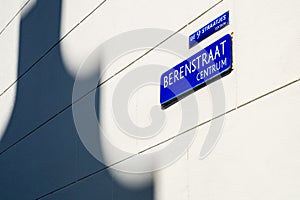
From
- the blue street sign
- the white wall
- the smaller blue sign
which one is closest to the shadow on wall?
the white wall

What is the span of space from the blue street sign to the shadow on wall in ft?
1.79

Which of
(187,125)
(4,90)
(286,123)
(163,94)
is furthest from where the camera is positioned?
(4,90)

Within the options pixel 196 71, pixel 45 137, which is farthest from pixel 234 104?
pixel 45 137

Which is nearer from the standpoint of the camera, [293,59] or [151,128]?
[293,59]

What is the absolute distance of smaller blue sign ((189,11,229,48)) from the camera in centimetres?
297

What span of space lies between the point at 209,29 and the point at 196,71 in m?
0.20

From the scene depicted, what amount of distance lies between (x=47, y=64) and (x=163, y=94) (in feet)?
5.09

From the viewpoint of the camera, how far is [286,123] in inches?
98.7

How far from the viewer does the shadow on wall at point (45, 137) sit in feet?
12.5

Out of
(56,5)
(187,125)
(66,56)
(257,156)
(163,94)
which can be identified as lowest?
(257,156)

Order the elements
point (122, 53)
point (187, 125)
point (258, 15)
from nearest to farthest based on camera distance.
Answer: point (258, 15)
point (187, 125)
point (122, 53)

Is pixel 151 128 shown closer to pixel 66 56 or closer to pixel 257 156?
pixel 257 156

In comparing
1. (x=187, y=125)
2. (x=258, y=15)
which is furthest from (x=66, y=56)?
(x=258, y=15)

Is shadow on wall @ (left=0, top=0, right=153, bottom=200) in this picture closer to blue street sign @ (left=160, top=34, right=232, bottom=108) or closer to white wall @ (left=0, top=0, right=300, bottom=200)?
white wall @ (left=0, top=0, right=300, bottom=200)
